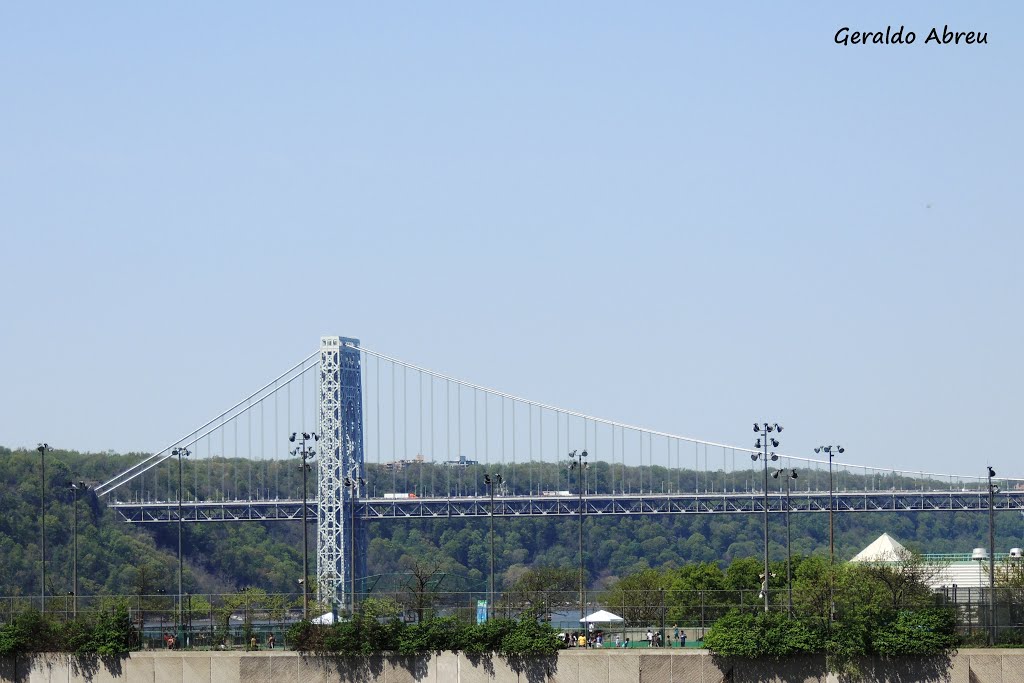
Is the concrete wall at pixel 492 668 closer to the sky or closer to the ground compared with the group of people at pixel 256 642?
closer to the ground

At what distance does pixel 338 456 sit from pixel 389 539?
70.5 feet

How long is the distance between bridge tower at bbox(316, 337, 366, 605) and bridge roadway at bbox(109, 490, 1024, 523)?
2.03 meters

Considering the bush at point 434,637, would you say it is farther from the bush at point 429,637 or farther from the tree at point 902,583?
the tree at point 902,583

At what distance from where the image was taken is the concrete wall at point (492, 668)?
153 ft

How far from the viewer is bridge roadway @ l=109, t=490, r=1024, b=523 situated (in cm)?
13438

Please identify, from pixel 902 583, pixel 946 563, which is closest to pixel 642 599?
pixel 902 583

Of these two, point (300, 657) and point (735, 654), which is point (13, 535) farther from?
point (735, 654)

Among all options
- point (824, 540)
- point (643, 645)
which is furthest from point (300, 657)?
point (824, 540)

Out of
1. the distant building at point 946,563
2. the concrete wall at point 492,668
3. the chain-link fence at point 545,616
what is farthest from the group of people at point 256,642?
the distant building at point 946,563

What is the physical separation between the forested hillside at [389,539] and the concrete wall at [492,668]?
5988 cm

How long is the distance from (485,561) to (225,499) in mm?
27236

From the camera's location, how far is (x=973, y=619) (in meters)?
49.5

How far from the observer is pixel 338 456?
459 feet

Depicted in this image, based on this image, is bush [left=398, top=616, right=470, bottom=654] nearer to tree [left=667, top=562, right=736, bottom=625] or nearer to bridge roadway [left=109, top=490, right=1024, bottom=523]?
tree [left=667, top=562, right=736, bottom=625]
